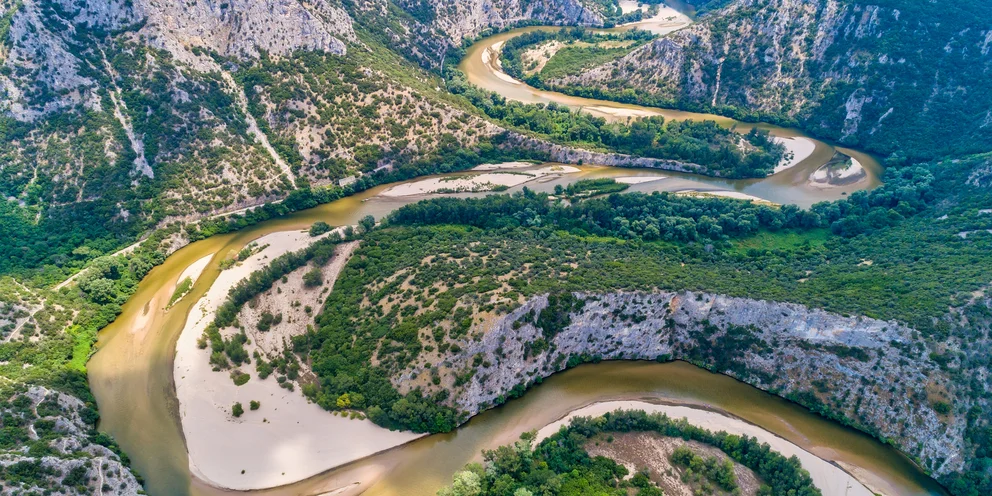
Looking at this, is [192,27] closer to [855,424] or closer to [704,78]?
[704,78]

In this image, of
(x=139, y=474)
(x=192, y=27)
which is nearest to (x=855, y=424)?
(x=139, y=474)

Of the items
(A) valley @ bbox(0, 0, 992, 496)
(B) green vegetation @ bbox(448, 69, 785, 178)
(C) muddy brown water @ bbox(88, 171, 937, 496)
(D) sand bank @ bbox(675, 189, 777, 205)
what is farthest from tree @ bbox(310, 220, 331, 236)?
(D) sand bank @ bbox(675, 189, 777, 205)

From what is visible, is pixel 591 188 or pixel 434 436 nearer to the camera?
pixel 434 436

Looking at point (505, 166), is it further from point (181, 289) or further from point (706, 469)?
point (706, 469)

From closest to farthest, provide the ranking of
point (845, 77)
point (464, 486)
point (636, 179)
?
point (464, 486) < point (636, 179) < point (845, 77)

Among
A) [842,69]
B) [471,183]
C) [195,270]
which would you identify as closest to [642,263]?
[471,183]

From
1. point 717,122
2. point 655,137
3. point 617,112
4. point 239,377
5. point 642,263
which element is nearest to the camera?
point 239,377
